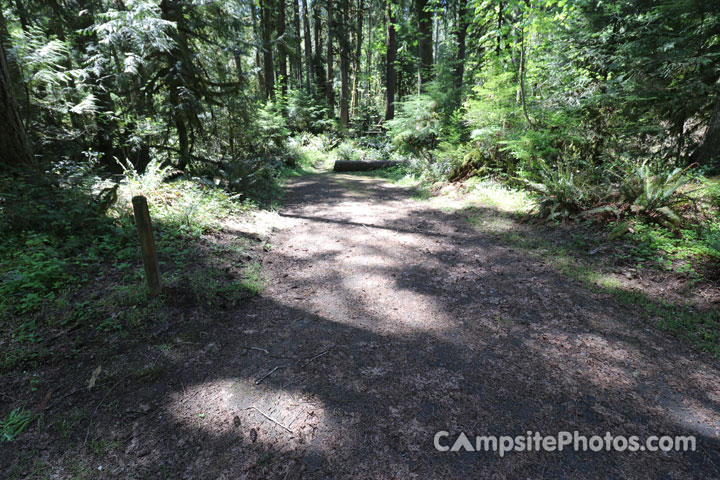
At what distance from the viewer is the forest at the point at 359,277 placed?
7.29 feet

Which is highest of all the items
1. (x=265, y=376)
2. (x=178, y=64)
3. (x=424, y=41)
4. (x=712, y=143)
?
(x=424, y=41)

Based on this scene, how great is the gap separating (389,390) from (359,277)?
221 cm

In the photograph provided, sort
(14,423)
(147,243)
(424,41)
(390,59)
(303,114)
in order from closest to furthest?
(14,423) → (147,243) → (424,41) → (390,59) → (303,114)

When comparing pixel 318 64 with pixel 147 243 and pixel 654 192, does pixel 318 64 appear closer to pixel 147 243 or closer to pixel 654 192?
pixel 654 192

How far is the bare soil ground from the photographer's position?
6.60 ft

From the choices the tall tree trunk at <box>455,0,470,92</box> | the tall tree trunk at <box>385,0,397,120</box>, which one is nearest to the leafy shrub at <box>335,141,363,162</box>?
the tall tree trunk at <box>385,0,397,120</box>

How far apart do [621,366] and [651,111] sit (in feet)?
21.4

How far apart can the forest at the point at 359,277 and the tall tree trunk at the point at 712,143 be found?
0.06 metres

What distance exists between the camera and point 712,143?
19.3 feet

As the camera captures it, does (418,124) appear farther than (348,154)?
No

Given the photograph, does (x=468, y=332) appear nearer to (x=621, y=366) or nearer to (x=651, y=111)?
(x=621, y=366)

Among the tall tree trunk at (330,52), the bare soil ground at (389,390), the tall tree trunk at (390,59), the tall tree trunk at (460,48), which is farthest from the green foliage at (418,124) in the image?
the bare soil ground at (389,390)

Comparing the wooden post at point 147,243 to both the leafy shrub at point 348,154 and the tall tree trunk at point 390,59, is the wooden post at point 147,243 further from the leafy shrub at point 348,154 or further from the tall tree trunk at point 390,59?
the tall tree trunk at point 390,59

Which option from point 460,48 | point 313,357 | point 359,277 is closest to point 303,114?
point 460,48
